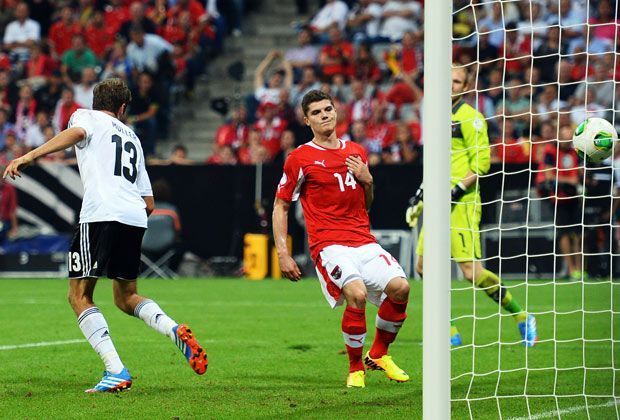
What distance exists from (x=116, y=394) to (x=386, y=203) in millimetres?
11654

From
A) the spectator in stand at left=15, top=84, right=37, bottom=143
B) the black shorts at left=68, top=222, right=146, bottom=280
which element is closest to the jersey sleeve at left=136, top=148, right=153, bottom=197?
the black shorts at left=68, top=222, right=146, bottom=280

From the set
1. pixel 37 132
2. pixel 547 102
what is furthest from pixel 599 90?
pixel 37 132

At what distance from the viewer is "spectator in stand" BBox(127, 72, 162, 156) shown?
72.2ft

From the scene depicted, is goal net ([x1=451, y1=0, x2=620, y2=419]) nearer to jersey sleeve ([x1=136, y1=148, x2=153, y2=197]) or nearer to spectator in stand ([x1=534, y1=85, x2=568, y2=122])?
spectator in stand ([x1=534, y1=85, x2=568, y2=122])

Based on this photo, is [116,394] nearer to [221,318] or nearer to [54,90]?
[221,318]

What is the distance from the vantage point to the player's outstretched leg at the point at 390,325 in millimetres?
7875

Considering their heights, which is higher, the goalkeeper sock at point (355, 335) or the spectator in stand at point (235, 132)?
the spectator in stand at point (235, 132)

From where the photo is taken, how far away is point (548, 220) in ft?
59.4

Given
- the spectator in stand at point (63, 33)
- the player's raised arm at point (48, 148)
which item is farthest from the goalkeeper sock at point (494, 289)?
the spectator in stand at point (63, 33)

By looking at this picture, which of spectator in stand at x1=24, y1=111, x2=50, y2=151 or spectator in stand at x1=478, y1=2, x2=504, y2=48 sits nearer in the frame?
spectator in stand at x1=478, y1=2, x2=504, y2=48

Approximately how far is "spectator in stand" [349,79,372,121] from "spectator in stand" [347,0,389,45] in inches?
60.5

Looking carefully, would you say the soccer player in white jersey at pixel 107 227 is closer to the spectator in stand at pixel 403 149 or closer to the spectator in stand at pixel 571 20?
the spectator in stand at pixel 403 149

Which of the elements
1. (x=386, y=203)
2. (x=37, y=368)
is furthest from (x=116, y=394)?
(x=386, y=203)

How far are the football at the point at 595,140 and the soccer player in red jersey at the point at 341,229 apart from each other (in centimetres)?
147
